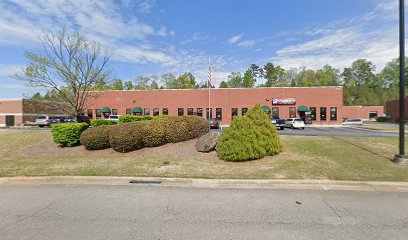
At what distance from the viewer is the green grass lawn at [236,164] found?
22.2ft

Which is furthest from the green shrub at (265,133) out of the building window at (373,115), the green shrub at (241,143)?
the building window at (373,115)

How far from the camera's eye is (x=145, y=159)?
9.05 meters

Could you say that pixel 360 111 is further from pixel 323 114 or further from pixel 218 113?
pixel 218 113

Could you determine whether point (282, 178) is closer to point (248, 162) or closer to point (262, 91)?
point (248, 162)

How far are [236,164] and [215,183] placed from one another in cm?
207

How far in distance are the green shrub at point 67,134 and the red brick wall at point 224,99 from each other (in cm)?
2329

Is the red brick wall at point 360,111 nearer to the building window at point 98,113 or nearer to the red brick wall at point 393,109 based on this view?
the red brick wall at point 393,109

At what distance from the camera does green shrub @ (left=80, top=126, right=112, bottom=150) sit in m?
10.6

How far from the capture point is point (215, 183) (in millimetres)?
6176

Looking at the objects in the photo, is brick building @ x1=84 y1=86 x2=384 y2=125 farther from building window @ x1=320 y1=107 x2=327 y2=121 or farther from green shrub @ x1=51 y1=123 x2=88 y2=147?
green shrub @ x1=51 y1=123 x2=88 y2=147

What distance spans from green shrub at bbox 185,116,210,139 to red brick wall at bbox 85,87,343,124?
23356 mm

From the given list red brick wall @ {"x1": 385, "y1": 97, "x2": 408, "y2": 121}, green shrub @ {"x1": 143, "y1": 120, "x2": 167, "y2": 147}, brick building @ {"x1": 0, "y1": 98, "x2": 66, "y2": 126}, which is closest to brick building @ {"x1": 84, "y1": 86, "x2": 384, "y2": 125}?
brick building @ {"x1": 0, "y1": 98, "x2": 66, "y2": 126}

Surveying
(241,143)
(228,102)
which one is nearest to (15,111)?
(228,102)

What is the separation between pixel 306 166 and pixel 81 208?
670 cm
